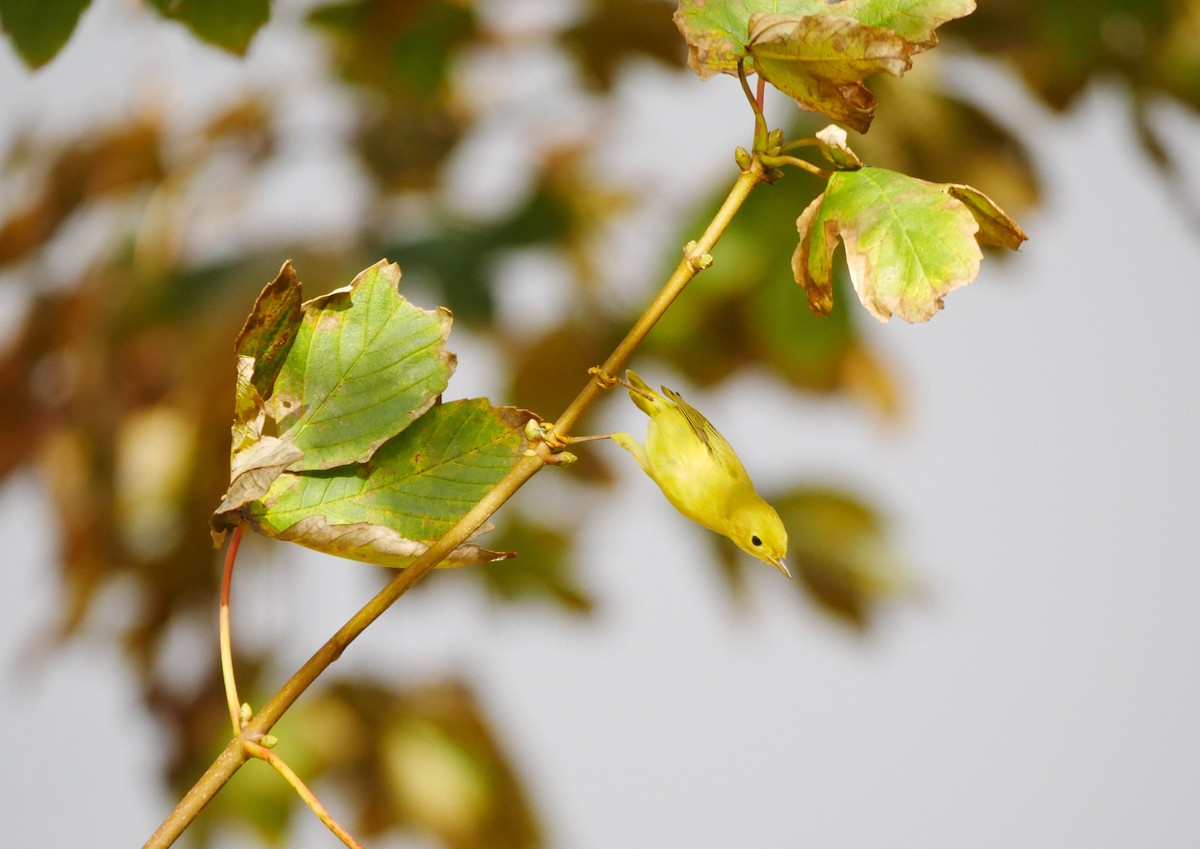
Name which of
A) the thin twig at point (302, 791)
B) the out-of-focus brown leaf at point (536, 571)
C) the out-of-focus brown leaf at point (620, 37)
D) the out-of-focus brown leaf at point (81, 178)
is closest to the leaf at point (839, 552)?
the out-of-focus brown leaf at point (536, 571)

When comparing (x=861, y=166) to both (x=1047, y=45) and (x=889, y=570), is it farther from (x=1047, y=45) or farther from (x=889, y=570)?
(x=889, y=570)

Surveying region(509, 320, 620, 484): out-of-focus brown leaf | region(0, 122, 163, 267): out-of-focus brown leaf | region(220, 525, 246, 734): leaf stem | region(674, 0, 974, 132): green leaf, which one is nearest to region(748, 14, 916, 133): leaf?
region(674, 0, 974, 132): green leaf

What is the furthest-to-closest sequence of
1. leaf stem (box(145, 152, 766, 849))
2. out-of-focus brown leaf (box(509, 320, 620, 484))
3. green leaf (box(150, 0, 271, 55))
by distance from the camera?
out-of-focus brown leaf (box(509, 320, 620, 484)) < green leaf (box(150, 0, 271, 55)) < leaf stem (box(145, 152, 766, 849))

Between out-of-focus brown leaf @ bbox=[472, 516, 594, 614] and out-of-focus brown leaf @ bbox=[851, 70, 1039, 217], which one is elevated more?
out-of-focus brown leaf @ bbox=[851, 70, 1039, 217]

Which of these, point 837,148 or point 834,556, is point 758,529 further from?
point 834,556

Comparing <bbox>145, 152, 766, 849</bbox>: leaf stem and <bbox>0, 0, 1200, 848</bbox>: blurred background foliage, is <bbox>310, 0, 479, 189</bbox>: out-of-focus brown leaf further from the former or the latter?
<bbox>145, 152, 766, 849</bbox>: leaf stem

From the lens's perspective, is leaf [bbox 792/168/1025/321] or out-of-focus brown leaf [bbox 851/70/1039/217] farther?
out-of-focus brown leaf [bbox 851/70/1039/217]
